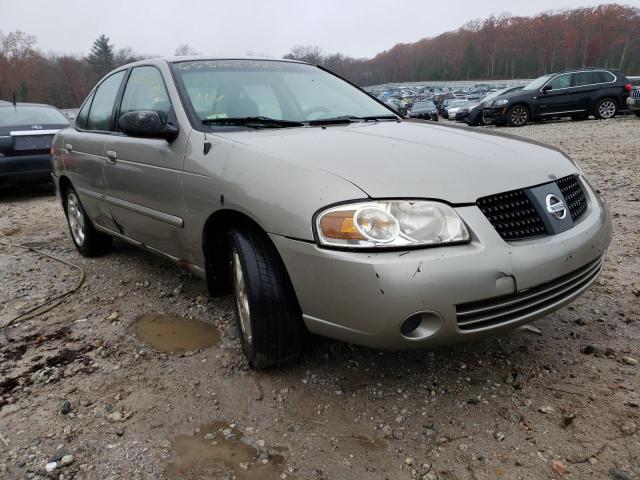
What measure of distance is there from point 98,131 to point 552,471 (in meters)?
3.56

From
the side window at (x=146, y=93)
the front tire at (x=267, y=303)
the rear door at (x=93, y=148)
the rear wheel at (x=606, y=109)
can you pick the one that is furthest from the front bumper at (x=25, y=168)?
the rear wheel at (x=606, y=109)

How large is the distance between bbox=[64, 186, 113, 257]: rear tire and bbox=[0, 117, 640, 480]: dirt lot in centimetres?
111

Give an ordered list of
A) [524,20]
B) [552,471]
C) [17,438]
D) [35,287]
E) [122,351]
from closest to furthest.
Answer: [552,471], [17,438], [122,351], [35,287], [524,20]

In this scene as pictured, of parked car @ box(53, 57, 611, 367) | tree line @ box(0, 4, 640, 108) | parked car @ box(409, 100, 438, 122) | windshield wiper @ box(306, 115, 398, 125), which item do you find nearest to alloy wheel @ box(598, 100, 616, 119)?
parked car @ box(409, 100, 438, 122)

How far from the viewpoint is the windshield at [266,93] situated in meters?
2.82

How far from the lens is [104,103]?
12.8 ft

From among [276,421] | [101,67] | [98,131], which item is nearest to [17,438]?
[276,421]

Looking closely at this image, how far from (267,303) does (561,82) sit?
615 inches

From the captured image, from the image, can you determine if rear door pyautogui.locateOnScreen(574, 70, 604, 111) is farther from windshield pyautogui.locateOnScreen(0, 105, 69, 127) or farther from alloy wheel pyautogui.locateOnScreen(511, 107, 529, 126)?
windshield pyautogui.locateOnScreen(0, 105, 69, 127)

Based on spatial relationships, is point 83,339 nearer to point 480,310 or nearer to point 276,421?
point 276,421

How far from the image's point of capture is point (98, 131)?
378 cm

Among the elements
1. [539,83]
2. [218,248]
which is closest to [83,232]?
[218,248]

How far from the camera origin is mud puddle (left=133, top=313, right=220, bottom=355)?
2758mm

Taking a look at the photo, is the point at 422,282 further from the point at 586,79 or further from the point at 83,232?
the point at 586,79
